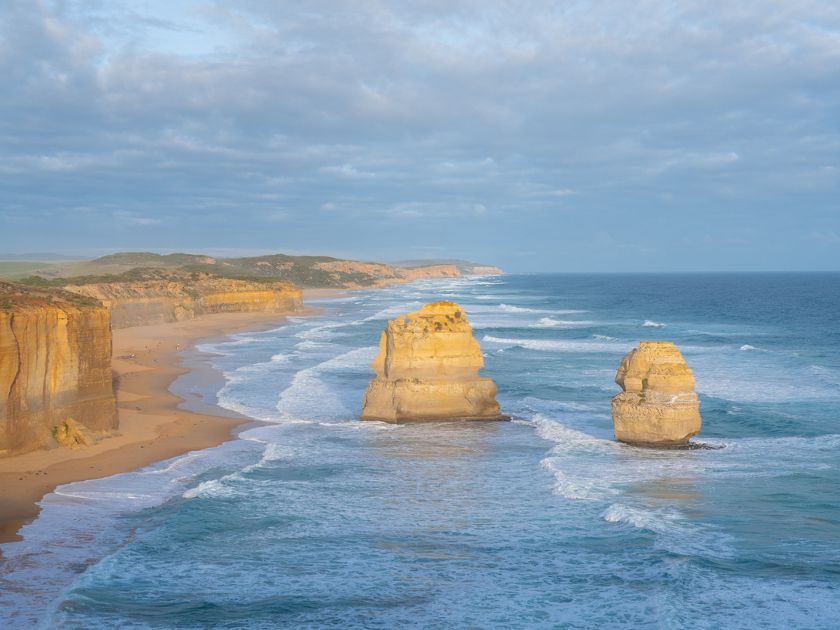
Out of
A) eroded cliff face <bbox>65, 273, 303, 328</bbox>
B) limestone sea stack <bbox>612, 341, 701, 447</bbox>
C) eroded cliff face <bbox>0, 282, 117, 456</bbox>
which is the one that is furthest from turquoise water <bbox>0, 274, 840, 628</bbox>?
eroded cliff face <bbox>65, 273, 303, 328</bbox>

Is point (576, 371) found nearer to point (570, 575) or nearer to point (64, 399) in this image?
point (64, 399)

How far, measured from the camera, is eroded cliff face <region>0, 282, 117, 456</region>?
21.3m

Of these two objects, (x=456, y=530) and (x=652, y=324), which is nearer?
(x=456, y=530)

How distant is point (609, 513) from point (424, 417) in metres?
11.0

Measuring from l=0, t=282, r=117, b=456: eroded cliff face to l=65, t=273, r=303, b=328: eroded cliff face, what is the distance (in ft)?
101

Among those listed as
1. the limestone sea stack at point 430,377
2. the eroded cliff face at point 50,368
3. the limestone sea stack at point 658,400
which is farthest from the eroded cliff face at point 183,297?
the limestone sea stack at point 658,400

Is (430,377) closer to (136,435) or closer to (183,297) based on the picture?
(136,435)

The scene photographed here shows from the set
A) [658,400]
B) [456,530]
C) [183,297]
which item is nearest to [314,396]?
[658,400]

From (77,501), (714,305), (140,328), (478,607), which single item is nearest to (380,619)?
(478,607)

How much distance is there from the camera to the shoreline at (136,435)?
62.7 ft

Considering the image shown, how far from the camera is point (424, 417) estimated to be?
27609 mm

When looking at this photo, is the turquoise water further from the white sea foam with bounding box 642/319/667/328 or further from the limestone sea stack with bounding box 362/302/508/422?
the white sea foam with bounding box 642/319/667/328

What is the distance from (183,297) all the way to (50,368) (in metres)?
54.2

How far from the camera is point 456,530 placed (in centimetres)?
1658
